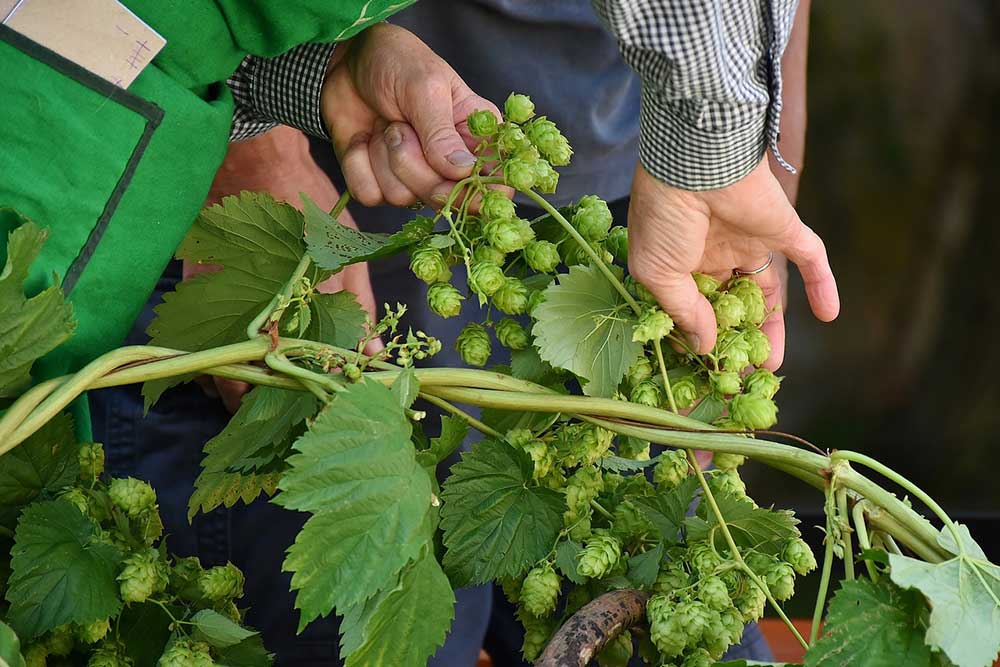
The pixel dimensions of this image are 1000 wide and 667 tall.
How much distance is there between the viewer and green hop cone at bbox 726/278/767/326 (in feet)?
2.10

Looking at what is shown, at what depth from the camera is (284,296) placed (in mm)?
595

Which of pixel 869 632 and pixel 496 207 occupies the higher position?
pixel 496 207

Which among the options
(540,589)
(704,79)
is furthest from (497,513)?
(704,79)

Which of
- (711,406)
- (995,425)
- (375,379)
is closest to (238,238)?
(375,379)

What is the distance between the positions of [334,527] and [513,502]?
15 cm

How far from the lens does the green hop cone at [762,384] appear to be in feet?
1.91

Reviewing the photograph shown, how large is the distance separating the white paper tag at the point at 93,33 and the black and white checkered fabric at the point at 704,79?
24 cm

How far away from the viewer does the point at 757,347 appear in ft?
2.02

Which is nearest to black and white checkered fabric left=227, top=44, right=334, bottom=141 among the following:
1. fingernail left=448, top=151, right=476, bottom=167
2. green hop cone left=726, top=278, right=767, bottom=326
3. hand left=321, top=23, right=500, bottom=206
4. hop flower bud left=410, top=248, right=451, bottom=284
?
hand left=321, top=23, right=500, bottom=206

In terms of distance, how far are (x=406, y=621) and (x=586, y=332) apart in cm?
19

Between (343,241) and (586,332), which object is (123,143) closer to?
(343,241)

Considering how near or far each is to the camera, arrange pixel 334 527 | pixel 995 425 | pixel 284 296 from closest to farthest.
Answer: pixel 334 527 < pixel 284 296 < pixel 995 425

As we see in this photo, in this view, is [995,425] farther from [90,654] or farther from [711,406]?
[90,654]

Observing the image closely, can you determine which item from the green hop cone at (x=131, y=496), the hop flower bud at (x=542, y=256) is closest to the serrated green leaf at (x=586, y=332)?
the hop flower bud at (x=542, y=256)
